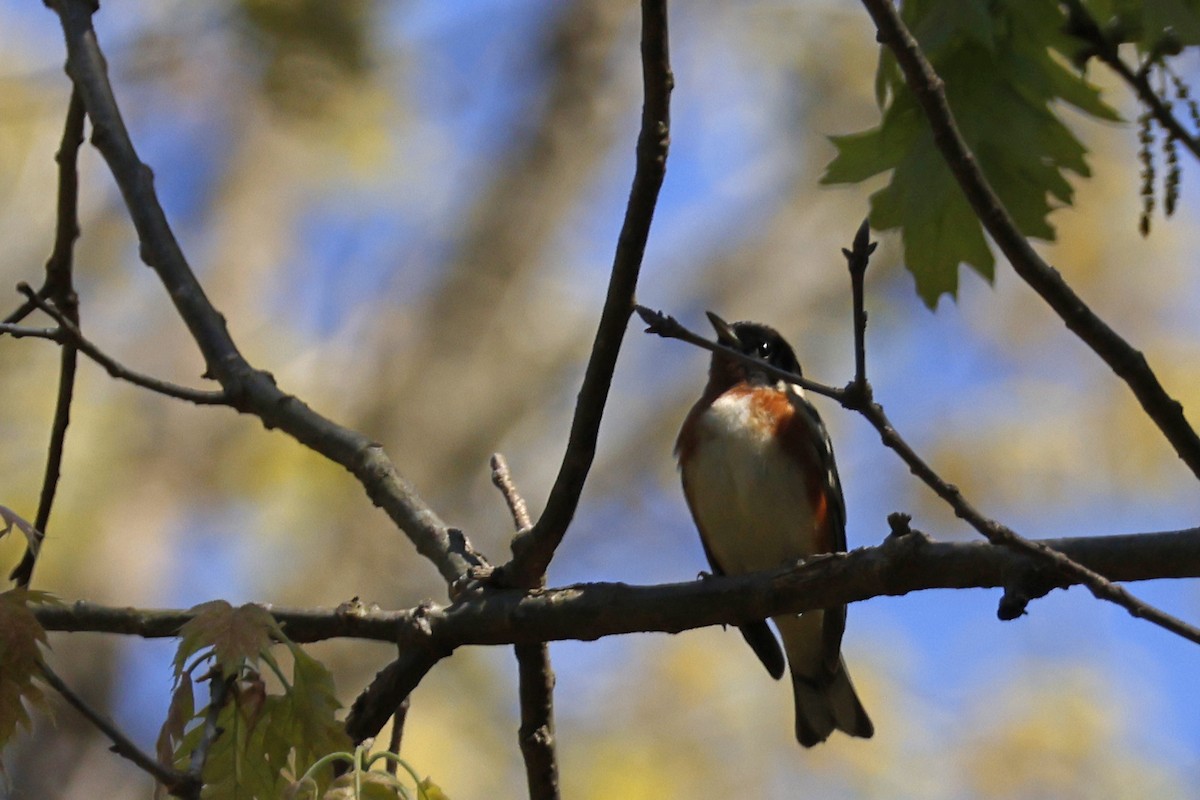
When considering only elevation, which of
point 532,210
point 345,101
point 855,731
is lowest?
point 855,731

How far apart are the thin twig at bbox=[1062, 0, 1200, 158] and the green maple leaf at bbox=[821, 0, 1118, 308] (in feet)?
0.31

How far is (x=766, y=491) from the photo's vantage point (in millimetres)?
5074

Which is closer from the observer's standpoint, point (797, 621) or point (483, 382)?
Answer: point (797, 621)

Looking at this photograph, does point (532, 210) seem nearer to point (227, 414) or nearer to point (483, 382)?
point (483, 382)

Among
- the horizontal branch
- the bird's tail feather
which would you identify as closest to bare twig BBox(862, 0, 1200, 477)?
the horizontal branch

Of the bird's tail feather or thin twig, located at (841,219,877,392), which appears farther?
the bird's tail feather

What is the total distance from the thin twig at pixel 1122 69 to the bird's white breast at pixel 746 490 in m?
2.84

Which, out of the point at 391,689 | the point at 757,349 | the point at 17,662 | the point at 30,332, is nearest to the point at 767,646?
the point at 757,349

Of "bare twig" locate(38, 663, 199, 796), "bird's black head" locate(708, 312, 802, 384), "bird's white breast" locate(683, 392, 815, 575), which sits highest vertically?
"bird's black head" locate(708, 312, 802, 384)

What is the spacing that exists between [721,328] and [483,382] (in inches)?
174

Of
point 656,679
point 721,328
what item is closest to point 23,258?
point 656,679

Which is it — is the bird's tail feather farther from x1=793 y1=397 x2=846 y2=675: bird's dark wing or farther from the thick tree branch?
the thick tree branch

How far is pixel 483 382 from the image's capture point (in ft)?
30.6

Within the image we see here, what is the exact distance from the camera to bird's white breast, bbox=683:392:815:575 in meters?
5.09
